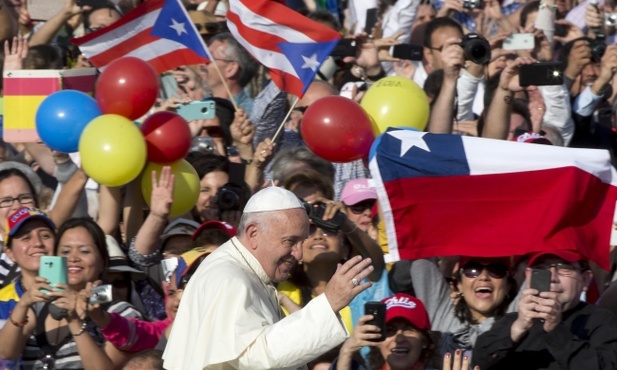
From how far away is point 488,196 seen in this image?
314 inches

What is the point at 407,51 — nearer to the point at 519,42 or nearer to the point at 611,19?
the point at 519,42

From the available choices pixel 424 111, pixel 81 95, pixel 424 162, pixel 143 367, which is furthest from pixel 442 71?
pixel 143 367

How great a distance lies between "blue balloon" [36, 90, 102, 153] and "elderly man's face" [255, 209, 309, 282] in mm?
2687

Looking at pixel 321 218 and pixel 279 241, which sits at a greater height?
pixel 279 241

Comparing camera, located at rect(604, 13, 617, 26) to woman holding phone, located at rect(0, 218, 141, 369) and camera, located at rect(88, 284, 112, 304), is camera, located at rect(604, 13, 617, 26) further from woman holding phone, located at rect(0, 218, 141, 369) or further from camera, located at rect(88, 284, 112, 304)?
camera, located at rect(88, 284, 112, 304)

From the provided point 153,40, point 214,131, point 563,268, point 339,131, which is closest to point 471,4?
point 214,131

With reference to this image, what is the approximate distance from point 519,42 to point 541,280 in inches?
134

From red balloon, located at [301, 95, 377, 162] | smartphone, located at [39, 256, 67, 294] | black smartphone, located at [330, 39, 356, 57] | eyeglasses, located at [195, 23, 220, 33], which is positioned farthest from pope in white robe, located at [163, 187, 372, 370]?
eyeglasses, located at [195, 23, 220, 33]

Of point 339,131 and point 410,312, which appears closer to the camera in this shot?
point 410,312

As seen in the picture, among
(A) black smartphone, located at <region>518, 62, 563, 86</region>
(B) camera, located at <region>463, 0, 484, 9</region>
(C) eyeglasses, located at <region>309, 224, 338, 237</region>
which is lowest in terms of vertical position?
(C) eyeglasses, located at <region>309, 224, 338, 237</region>

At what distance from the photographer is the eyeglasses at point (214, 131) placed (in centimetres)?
966

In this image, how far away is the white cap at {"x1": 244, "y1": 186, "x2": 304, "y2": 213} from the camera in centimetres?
614

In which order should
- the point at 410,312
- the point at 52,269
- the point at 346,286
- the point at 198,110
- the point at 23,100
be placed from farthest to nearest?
the point at 23,100, the point at 198,110, the point at 52,269, the point at 410,312, the point at 346,286

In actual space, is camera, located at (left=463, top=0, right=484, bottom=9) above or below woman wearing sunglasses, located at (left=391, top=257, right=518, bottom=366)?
above
